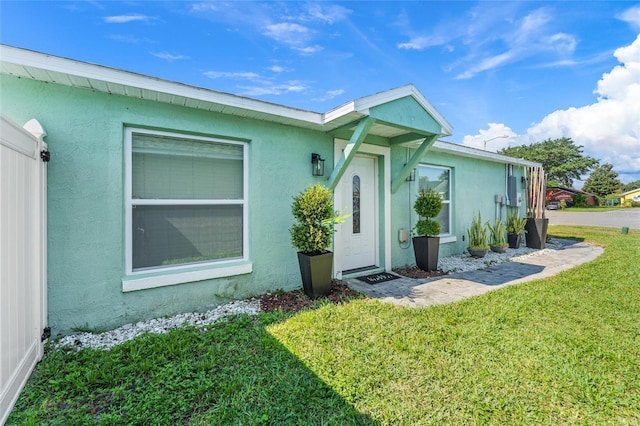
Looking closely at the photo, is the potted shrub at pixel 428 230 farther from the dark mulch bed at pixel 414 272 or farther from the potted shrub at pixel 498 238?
the potted shrub at pixel 498 238

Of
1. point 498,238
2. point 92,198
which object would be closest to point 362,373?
point 92,198

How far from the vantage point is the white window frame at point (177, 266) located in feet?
10.9

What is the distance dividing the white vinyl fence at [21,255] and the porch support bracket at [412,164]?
558cm

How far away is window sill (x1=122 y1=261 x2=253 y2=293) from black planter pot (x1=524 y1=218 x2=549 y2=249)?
374 inches

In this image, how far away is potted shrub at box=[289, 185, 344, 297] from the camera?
407 centimetres

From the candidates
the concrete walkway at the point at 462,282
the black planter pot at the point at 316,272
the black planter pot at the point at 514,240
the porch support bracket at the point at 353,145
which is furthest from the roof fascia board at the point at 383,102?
the black planter pot at the point at 514,240

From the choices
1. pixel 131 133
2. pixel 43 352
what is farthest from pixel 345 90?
pixel 43 352

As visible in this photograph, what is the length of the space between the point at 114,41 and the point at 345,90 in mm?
5380

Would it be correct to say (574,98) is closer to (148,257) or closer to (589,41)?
(589,41)

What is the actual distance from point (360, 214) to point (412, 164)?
5.04ft

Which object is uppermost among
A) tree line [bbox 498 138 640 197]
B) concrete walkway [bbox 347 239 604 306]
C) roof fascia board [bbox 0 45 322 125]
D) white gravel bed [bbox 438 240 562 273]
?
tree line [bbox 498 138 640 197]

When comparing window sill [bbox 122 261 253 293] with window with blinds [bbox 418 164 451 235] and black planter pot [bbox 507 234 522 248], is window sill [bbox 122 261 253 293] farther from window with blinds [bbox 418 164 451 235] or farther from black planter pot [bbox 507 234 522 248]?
black planter pot [bbox 507 234 522 248]

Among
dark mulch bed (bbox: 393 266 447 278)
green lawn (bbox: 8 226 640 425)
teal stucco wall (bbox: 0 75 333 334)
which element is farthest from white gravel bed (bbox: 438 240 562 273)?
teal stucco wall (bbox: 0 75 333 334)

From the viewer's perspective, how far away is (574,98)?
33.9 feet
